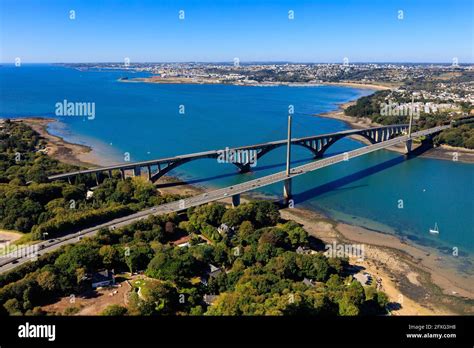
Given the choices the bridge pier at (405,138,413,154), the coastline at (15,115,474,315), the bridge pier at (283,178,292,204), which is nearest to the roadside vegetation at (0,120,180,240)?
the coastline at (15,115,474,315)

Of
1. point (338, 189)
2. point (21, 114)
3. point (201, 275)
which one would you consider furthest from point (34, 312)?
point (21, 114)

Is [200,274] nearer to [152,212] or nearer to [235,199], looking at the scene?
[152,212]

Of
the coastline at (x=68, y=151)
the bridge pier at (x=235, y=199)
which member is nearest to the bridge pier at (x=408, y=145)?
the bridge pier at (x=235, y=199)

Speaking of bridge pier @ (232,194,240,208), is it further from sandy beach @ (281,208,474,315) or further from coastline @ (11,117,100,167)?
coastline @ (11,117,100,167)

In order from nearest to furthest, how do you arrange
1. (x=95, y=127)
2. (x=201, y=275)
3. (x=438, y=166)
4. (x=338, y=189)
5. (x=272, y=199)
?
(x=201, y=275)
(x=272, y=199)
(x=338, y=189)
(x=438, y=166)
(x=95, y=127)

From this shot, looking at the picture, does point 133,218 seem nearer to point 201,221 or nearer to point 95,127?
point 201,221
